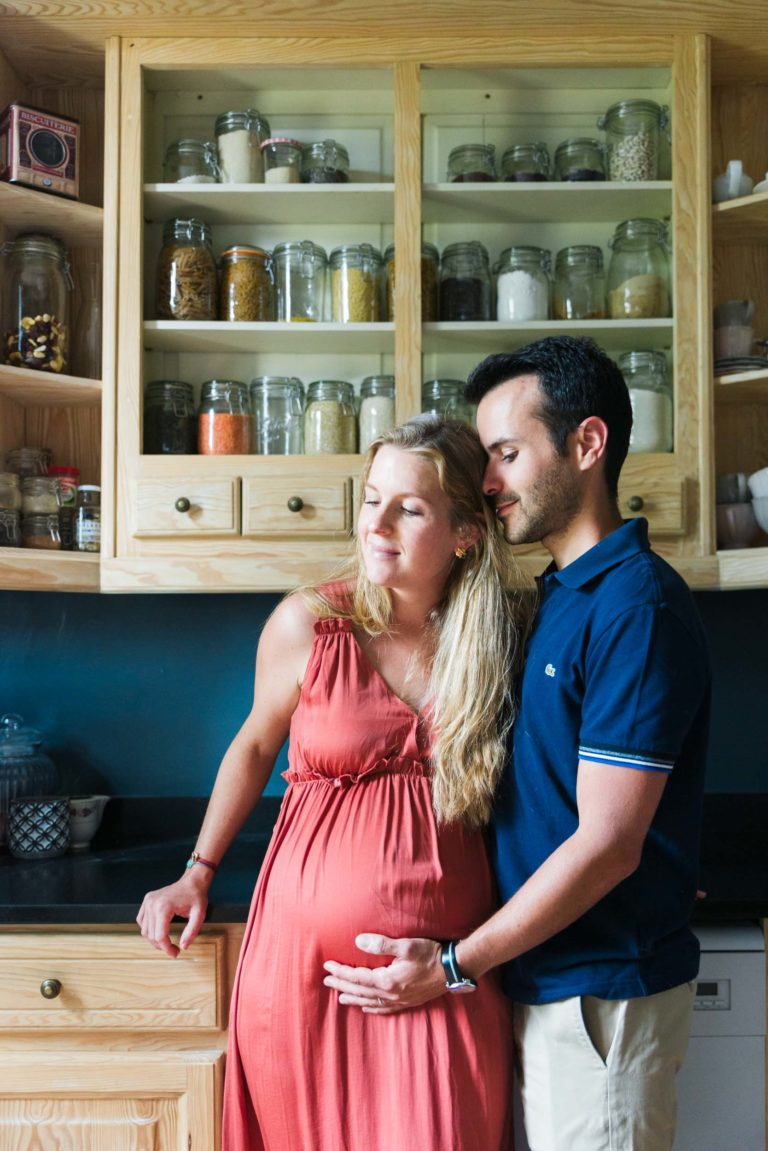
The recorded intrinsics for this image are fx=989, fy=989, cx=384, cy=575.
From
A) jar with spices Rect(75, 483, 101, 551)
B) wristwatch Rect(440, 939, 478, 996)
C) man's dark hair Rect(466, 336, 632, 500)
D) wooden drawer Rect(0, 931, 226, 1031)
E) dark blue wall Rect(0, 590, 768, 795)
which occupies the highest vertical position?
man's dark hair Rect(466, 336, 632, 500)

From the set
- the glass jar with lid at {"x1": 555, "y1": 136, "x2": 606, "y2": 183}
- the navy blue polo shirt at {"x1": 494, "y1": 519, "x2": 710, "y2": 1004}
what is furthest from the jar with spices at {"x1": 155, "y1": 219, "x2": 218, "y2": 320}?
the navy blue polo shirt at {"x1": 494, "y1": 519, "x2": 710, "y2": 1004}

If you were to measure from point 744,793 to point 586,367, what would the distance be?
4.22 feet

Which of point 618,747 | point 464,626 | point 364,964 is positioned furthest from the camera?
point 464,626

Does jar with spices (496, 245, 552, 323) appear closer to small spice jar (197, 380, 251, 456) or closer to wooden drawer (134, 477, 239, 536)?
small spice jar (197, 380, 251, 456)

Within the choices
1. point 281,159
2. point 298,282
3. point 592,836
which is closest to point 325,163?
point 281,159

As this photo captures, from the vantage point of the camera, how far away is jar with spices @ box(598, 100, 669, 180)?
1.97 meters

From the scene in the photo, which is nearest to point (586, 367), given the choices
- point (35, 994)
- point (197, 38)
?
point (197, 38)

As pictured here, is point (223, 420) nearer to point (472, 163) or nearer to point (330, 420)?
point (330, 420)

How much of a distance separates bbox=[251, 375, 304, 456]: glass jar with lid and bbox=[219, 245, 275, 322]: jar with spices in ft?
0.44

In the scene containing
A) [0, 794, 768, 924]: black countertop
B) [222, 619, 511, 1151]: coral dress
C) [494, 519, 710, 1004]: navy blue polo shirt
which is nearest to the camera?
[494, 519, 710, 1004]: navy blue polo shirt

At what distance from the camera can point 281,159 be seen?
2.00 m

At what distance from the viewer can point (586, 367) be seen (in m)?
1.33

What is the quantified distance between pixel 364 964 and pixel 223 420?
3.56 ft

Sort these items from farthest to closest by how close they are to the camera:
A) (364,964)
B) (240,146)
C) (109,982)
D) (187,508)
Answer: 1. (240,146)
2. (187,508)
3. (109,982)
4. (364,964)
